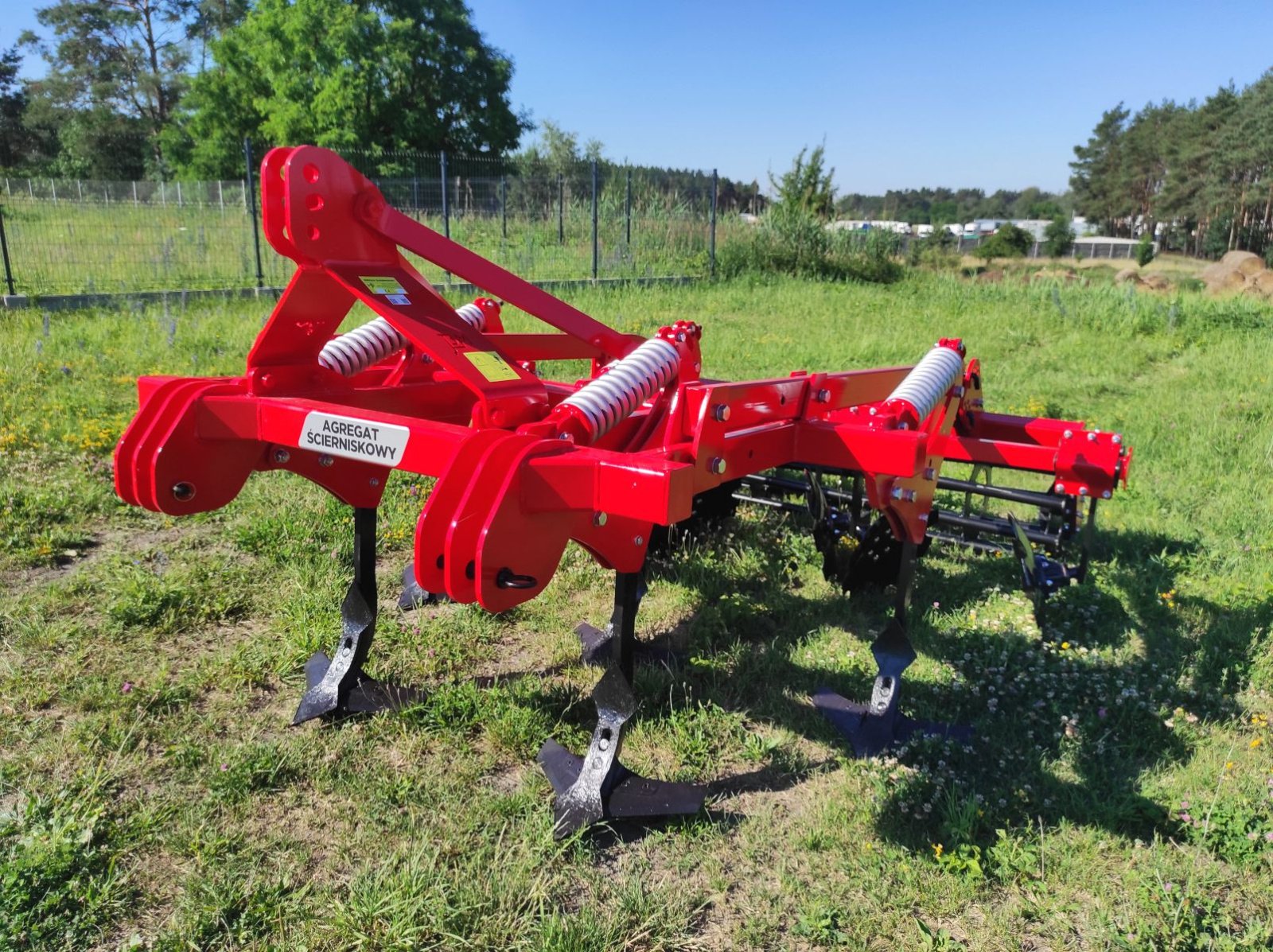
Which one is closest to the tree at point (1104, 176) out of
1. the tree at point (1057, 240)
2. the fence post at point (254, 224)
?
the tree at point (1057, 240)

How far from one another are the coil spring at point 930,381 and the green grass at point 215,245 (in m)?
12.0

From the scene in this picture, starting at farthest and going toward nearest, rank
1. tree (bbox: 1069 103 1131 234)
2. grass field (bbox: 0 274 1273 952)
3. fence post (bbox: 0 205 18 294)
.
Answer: tree (bbox: 1069 103 1131 234) → fence post (bbox: 0 205 18 294) → grass field (bbox: 0 274 1273 952)

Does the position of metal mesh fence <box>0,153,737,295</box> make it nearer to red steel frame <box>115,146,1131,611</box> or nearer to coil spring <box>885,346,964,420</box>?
red steel frame <box>115,146,1131,611</box>

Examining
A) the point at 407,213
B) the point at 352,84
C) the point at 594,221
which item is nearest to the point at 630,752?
the point at 594,221

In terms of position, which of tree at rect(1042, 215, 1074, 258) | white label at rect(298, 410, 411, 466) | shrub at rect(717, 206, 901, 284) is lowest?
white label at rect(298, 410, 411, 466)

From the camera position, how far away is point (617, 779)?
9.04 ft

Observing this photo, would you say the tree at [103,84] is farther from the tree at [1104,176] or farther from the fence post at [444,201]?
the tree at [1104,176]

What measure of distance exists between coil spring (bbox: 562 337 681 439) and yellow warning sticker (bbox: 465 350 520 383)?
28cm

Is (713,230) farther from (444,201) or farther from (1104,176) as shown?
(1104,176)

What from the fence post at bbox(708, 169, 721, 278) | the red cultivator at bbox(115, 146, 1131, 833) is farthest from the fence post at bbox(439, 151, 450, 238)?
the red cultivator at bbox(115, 146, 1131, 833)

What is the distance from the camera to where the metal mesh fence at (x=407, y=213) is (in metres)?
12.3

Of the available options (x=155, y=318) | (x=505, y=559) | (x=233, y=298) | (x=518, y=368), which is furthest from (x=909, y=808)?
(x=233, y=298)

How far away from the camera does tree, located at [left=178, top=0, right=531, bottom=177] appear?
33031 millimetres

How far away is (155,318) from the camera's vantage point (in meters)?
9.65
